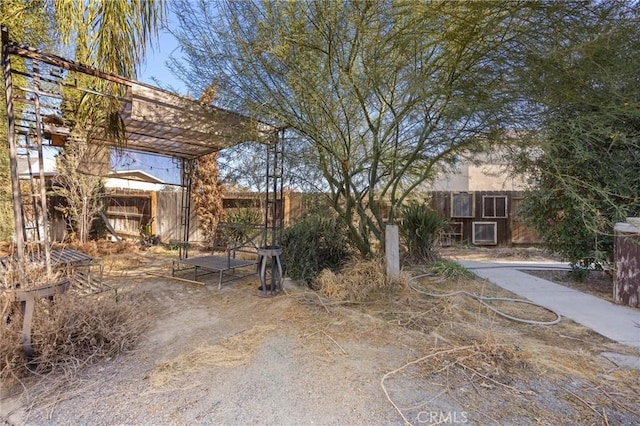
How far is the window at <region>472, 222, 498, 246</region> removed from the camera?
833cm

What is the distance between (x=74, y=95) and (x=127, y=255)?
3170 mm

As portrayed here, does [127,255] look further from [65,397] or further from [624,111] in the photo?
[624,111]

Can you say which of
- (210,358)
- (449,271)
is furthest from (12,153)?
(449,271)

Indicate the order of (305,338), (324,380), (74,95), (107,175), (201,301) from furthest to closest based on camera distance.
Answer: (107,175), (74,95), (201,301), (305,338), (324,380)

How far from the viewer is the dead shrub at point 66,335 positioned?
2.03 meters

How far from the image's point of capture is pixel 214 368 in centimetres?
209

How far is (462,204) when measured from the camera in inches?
331

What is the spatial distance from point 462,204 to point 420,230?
3.77 metres

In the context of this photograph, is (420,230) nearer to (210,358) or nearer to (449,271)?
(449,271)

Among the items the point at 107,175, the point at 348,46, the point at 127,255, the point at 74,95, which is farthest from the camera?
the point at 127,255

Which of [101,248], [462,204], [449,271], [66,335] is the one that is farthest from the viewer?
[462,204]

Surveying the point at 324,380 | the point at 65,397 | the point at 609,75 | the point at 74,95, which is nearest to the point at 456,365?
the point at 324,380

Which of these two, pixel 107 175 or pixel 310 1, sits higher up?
pixel 310 1

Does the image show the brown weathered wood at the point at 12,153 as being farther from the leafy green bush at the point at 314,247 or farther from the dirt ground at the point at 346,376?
the leafy green bush at the point at 314,247
